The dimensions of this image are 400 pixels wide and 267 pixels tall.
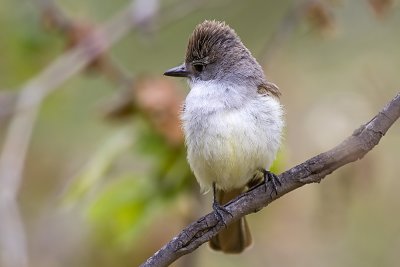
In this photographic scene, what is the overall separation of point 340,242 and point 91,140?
2.20m

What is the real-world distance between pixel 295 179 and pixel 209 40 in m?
1.42

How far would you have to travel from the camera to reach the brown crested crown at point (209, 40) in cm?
457

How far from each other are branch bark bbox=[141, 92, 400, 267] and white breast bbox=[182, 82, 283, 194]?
53 centimetres

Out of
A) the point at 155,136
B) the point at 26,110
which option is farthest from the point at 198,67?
the point at 26,110

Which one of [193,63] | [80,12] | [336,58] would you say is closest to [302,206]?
[193,63]

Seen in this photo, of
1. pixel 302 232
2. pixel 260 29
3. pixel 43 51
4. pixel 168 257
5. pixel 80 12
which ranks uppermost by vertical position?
pixel 260 29

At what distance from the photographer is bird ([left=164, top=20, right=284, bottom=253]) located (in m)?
4.22

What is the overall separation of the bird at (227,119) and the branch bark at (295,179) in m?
0.26

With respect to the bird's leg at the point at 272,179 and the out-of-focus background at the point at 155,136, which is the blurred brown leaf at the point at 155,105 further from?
the bird's leg at the point at 272,179

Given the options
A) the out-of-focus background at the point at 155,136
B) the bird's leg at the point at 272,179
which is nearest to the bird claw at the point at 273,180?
the bird's leg at the point at 272,179

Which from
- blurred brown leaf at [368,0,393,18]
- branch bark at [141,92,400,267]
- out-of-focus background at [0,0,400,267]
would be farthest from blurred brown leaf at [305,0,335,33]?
branch bark at [141,92,400,267]

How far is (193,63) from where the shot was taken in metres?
4.72

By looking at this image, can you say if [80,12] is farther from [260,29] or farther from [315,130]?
[260,29]

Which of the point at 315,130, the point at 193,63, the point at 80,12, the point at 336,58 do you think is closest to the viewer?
the point at 193,63
